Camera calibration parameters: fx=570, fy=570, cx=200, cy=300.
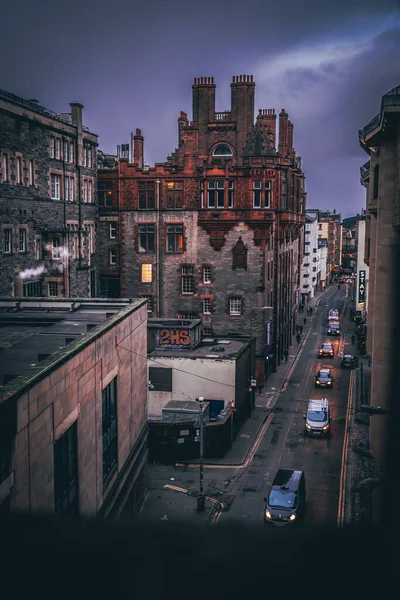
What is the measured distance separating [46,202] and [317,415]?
28.4 meters

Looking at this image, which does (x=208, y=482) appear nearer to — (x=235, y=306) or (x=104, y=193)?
(x=235, y=306)

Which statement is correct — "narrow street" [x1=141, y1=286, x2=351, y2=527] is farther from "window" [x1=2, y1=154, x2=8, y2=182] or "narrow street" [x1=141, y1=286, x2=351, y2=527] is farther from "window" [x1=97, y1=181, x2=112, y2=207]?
"window" [x1=97, y1=181, x2=112, y2=207]

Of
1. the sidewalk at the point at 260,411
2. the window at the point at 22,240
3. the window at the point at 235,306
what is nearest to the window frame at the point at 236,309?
the window at the point at 235,306

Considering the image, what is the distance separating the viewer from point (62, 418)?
52.1 ft

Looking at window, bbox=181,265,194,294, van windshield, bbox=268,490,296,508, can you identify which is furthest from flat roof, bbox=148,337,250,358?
van windshield, bbox=268,490,296,508

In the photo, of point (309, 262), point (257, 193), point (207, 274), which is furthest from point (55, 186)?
point (309, 262)

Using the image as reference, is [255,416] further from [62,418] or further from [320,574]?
[320,574]

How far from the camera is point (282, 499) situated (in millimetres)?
27938

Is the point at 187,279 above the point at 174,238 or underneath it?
underneath

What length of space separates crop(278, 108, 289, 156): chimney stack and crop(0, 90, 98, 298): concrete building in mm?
21027

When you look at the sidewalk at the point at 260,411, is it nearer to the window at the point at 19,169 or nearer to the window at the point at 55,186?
the window at the point at 19,169

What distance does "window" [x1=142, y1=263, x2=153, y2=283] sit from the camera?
197 ft

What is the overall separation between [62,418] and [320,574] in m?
14.2

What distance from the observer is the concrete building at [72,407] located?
13047 mm
